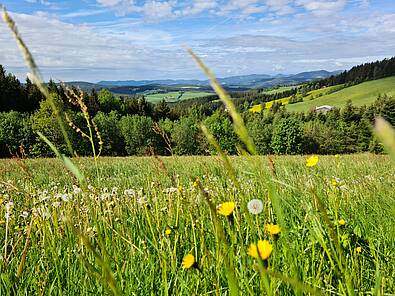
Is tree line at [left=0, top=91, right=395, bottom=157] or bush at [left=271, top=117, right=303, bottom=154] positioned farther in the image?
bush at [left=271, top=117, right=303, bottom=154]

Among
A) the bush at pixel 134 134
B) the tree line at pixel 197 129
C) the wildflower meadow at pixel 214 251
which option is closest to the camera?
the wildflower meadow at pixel 214 251

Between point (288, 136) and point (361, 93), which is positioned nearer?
point (288, 136)

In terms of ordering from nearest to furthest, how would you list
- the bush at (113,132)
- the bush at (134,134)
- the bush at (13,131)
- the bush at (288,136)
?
the bush at (13,131) → the bush at (113,132) → the bush at (134,134) → the bush at (288,136)

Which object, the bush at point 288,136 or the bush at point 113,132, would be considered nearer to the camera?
the bush at point 113,132

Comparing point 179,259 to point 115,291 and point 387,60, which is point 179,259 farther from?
point 387,60

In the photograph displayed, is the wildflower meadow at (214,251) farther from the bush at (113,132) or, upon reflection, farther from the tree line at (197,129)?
the bush at (113,132)

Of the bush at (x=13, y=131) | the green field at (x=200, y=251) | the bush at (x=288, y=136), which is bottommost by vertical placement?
the bush at (x=288, y=136)

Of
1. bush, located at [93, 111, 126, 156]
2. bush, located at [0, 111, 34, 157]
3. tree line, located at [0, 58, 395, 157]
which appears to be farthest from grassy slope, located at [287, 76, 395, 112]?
bush, located at [0, 111, 34, 157]

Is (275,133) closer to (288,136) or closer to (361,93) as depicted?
(288,136)

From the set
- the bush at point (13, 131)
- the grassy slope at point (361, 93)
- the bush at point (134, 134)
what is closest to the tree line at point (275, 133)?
the bush at point (134, 134)

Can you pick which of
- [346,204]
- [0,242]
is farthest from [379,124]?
[346,204]

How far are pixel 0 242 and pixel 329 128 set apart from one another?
6186cm

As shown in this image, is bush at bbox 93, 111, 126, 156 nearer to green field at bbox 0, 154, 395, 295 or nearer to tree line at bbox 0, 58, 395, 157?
tree line at bbox 0, 58, 395, 157

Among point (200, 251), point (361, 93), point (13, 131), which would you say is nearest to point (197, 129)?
point (13, 131)
